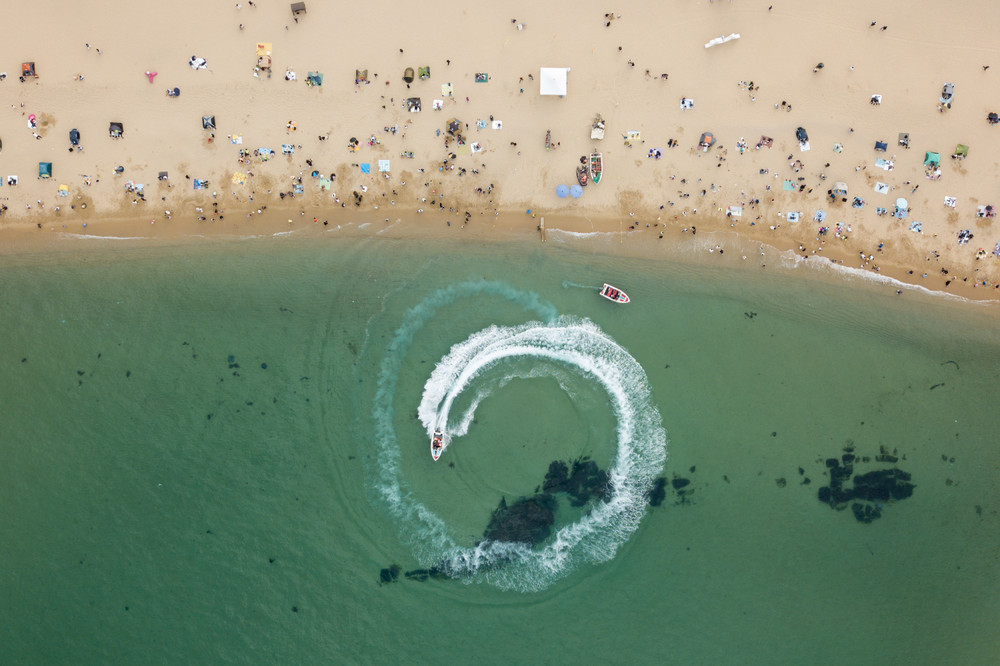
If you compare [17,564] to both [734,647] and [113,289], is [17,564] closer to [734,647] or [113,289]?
[113,289]

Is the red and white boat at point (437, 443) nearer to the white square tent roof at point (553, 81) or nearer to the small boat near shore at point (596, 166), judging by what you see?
the small boat near shore at point (596, 166)

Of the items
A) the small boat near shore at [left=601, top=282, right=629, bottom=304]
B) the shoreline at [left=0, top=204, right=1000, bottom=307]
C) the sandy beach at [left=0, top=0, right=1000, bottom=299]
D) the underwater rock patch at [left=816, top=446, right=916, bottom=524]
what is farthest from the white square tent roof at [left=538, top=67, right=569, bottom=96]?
the underwater rock patch at [left=816, top=446, right=916, bottom=524]

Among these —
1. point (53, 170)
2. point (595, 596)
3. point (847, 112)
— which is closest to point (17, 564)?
point (53, 170)

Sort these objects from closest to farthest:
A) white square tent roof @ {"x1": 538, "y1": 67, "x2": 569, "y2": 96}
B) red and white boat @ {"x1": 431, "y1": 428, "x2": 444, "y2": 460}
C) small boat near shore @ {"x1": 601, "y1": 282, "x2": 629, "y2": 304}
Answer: red and white boat @ {"x1": 431, "y1": 428, "x2": 444, "y2": 460}
small boat near shore @ {"x1": 601, "y1": 282, "x2": 629, "y2": 304}
white square tent roof @ {"x1": 538, "y1": 67, "x2": 569, "y2": 96}

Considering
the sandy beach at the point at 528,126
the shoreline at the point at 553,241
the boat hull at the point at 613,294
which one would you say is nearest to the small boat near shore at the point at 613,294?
the boat hull at the point at 613,294

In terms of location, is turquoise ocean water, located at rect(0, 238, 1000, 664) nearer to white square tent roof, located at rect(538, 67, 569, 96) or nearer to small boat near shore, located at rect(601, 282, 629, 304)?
small boat near shore, located at rect(601, 282, 629, 304)

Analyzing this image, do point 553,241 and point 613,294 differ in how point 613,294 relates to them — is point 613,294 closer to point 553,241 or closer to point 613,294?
point 613,294
